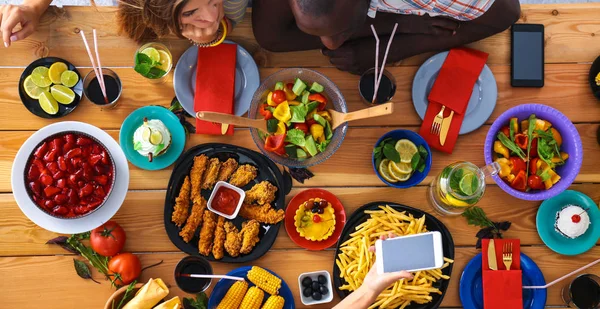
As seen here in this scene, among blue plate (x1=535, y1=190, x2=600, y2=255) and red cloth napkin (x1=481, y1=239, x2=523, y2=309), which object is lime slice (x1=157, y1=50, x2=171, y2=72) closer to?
red cloth napkin (x1=481, y1=239, x2=523, y2=309)

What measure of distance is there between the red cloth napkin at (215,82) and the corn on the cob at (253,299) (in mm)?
680

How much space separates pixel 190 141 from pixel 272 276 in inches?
27.1

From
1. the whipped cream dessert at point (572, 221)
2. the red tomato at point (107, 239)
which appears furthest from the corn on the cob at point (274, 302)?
the whipped cream dessert at point (572, 221)

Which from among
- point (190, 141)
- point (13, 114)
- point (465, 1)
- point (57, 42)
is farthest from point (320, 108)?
point (13, 114)

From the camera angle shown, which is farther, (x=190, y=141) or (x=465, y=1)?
(x=190, y=141)

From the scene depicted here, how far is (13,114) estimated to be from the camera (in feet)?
6.84

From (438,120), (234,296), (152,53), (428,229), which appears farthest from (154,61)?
(428,229)

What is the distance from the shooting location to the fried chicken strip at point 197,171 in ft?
6.72

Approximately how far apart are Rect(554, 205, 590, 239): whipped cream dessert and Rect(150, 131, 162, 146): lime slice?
5.72 feet

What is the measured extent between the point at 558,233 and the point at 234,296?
4.68ft

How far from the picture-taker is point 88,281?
80.7 inches

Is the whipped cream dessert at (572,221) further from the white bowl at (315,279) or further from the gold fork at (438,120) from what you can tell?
the white bowl at (315,279)

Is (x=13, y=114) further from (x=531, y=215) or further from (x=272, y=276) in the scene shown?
(x=531, y=215)

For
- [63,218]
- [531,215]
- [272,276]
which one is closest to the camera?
[63,218]
